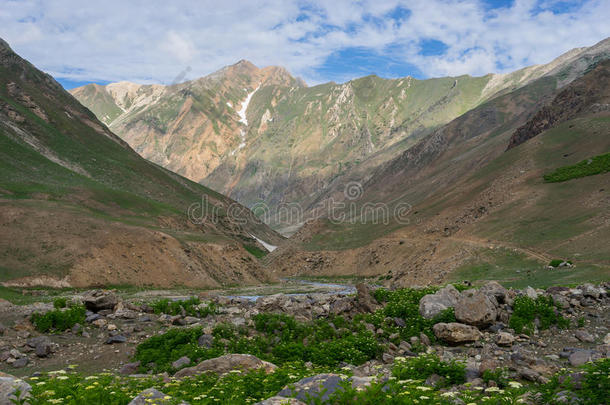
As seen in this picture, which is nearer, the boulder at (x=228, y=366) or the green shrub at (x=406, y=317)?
the boulder at (x=228, y=366)

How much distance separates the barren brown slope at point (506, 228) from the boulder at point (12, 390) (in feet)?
117

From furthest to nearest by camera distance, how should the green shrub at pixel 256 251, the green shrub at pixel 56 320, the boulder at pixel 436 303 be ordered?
the green shrub at pixel 256 251 → the boulder at pixel 436 303 → the green shrub at pixel 56 320

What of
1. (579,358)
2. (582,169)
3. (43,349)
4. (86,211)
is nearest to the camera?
(579,358)

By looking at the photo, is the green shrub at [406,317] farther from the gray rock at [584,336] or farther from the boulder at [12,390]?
the boulder at [12,390]

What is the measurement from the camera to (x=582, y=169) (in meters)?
62.3

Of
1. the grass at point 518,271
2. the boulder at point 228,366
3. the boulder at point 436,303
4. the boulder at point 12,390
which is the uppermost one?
the boulder at point 12,390

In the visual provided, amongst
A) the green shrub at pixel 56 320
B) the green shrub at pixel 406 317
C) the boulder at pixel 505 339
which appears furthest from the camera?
the green shrub at pixel 56 320

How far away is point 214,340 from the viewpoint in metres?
18.1

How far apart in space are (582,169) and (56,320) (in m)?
68.2

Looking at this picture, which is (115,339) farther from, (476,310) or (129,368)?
(476,310)

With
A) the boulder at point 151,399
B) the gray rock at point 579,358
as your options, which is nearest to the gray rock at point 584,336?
the gray rock at point 579,358

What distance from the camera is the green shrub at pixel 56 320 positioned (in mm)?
19375

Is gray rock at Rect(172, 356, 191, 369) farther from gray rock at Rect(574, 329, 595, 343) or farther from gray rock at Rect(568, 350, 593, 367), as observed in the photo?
gray rock at Rect(574, 329, 595, 343)

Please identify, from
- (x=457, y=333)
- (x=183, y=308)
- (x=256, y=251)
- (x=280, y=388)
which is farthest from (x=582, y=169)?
(x=256, y=251)
